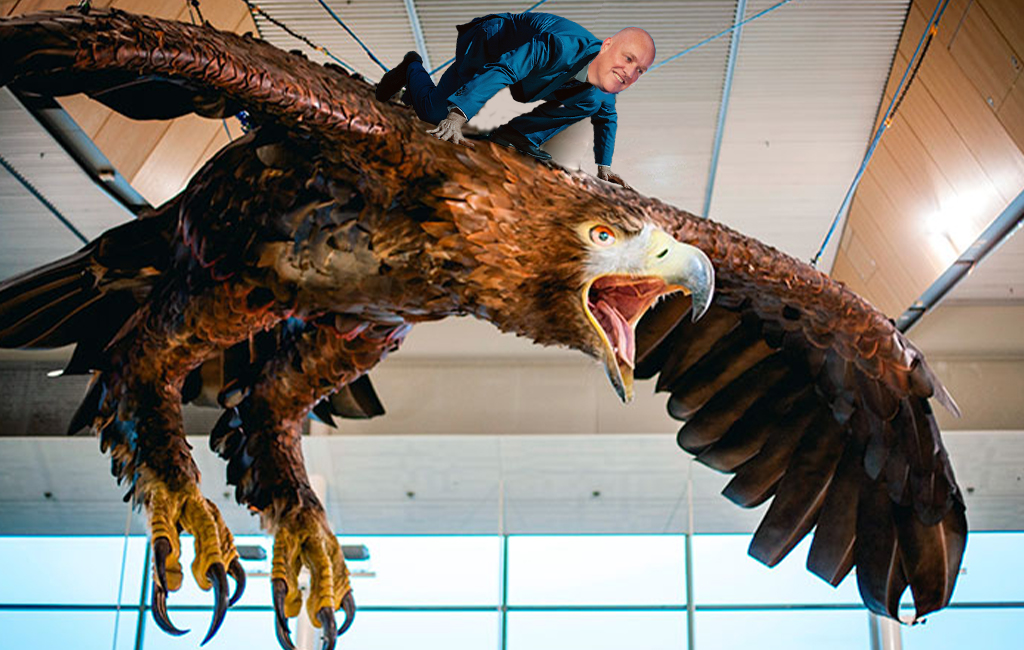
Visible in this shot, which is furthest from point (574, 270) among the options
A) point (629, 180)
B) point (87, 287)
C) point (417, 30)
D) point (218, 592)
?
point (629, 180)

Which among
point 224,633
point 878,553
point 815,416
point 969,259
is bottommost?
point 878,553

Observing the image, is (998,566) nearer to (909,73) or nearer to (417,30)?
(909,73)

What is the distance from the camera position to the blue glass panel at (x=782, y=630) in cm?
762

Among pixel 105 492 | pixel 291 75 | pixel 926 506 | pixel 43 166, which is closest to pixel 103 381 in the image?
pixel 291 75

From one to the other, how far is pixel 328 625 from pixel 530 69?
1492mm

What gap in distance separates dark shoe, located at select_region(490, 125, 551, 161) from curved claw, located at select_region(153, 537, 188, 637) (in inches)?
52.1

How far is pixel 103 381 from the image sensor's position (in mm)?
3375

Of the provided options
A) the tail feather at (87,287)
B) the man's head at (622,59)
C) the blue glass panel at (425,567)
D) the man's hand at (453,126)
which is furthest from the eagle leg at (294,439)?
the blue glass panel at (425,567)

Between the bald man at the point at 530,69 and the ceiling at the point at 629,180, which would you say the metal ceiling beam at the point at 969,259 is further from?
the bald man at the point at 530,69

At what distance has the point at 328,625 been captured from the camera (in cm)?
300

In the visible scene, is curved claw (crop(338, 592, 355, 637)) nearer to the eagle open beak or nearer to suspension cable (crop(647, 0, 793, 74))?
the eagle open beak

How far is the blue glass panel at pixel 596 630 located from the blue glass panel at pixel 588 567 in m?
0.09

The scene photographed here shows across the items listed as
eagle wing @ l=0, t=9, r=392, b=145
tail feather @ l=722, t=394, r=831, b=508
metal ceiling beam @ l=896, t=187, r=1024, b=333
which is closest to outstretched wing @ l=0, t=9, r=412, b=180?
eagle wing @ l=0, t=9, r=392, b=145

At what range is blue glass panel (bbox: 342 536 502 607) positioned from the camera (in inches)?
310
